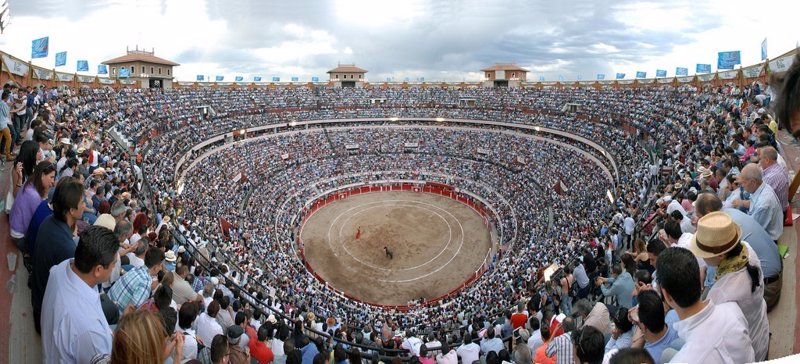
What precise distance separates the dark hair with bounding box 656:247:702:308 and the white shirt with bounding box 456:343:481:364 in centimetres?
757

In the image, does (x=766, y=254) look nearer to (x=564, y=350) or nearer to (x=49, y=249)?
(x=564, y=350)

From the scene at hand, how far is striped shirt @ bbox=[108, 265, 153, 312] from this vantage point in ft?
19.4

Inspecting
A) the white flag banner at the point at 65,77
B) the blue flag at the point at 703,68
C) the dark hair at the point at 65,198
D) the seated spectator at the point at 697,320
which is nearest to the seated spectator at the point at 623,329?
the seated spectator at the point at 697,320

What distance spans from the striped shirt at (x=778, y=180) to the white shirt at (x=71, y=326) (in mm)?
10310

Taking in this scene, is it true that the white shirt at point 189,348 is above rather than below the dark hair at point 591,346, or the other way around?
below

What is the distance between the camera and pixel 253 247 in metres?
30.6

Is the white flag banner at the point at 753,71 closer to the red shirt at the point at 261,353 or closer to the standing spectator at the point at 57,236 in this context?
the red shirt at the point at 261,353

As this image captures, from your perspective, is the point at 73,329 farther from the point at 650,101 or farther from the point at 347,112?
the point at 347,112

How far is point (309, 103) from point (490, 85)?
118 feet

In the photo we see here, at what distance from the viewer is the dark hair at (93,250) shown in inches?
167

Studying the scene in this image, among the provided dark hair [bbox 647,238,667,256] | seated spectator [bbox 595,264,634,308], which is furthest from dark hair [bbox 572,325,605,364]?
seated spectator [bbox 595,264,634,308]

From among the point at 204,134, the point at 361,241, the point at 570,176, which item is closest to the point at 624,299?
the point at 361,241

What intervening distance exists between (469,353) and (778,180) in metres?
7.37

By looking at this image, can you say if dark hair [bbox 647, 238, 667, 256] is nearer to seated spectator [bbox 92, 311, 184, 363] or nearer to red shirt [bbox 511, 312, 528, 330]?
red shirt [bbox 511, 312, 528, 330]
